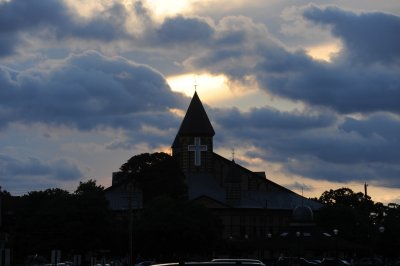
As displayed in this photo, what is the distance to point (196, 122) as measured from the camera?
171 m

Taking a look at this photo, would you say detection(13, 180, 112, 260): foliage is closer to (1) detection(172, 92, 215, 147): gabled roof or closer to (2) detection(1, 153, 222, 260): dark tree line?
(2) detection(1, 153, 222, 260): dark tree line

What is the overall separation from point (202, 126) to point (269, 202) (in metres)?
17.2

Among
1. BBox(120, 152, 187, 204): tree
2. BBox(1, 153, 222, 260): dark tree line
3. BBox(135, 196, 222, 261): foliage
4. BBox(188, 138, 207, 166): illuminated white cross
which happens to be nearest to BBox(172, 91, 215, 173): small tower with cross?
BBox(188, 138, 207, 166): illuminated white cross

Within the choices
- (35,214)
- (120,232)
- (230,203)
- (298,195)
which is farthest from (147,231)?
(298,195)

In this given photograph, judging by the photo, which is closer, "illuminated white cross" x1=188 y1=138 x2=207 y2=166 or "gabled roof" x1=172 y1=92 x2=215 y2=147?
"gabled roof" x1=172 y1=92 x2=215 y2=147

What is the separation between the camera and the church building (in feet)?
539

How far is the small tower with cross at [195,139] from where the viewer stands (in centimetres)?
17025

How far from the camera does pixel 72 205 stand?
10794cm

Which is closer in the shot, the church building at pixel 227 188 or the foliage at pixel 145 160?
the foliage at pixel 145 160

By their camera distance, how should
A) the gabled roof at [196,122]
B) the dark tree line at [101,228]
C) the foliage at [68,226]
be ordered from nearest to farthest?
the foliage at [68,226] → the dark tree line at [101,228] → the gabled roof at [196,122]

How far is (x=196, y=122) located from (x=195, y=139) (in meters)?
2.87

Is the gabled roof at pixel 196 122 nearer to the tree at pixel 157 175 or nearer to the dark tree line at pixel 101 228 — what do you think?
the tree at pixel 157 175

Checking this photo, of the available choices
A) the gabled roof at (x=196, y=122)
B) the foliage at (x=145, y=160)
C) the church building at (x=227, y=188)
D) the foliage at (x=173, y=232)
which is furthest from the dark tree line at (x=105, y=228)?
the gabled roof at (x=196, y=122)

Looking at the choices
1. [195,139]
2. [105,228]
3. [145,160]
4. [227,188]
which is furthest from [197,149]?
[105,228]
